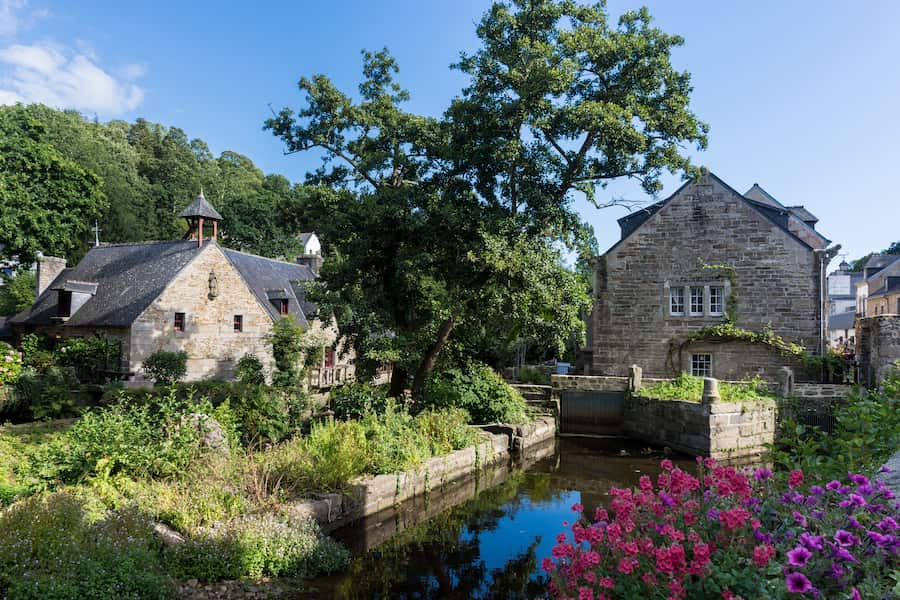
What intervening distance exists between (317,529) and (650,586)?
496 centimetres

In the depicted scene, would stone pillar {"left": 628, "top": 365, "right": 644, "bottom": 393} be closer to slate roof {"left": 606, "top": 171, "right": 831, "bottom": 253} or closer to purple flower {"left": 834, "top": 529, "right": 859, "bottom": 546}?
slate roof {"left": 606, "top": 171, "right": 831, "bottom": 253}

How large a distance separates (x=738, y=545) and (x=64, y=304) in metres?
27.2

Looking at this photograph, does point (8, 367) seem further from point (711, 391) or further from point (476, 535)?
point (711, 391)

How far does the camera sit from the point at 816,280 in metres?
19.3

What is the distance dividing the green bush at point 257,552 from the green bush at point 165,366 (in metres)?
15.6

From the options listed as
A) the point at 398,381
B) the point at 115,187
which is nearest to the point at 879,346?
the point at 398,381

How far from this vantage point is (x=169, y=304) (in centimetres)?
2286

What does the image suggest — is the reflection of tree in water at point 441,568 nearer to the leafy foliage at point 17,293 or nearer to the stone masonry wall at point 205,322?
the stone masonry wall at point 205,322

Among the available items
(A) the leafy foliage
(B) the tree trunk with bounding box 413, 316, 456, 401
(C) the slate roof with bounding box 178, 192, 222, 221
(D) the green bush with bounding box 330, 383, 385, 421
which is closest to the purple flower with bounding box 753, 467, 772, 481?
(D) the green bush with bounding box 330, 383, 385, 421

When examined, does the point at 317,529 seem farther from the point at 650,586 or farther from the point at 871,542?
the point at 871,542

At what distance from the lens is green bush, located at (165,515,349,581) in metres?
6.03

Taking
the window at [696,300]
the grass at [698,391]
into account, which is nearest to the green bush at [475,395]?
the grass at [698,391]

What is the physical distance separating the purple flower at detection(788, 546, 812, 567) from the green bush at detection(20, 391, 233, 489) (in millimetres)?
7182

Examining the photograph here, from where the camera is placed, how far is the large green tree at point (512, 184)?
12.3m
